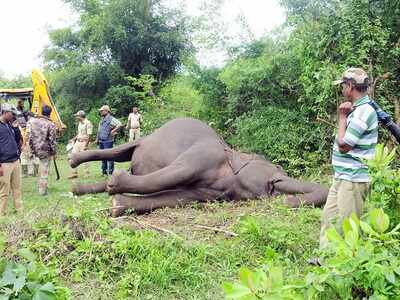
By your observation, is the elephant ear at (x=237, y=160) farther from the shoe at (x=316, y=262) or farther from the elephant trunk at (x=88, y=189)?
the shoe at (x=316, y=262)

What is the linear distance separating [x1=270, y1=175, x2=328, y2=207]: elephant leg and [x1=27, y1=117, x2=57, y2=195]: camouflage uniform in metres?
4.20

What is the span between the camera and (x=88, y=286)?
12.1 ft

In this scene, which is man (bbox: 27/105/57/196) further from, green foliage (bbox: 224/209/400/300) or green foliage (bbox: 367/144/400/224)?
green foliage (bbox: 224/209/400/300)

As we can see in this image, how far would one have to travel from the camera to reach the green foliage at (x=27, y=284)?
2.62 metres

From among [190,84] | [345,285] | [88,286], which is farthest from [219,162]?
[190,84]

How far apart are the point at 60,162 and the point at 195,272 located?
11775mm

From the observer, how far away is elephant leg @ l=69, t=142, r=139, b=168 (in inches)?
259

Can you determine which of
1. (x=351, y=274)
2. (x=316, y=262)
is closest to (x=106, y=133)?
(x=316, y=262)

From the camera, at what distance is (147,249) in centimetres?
404

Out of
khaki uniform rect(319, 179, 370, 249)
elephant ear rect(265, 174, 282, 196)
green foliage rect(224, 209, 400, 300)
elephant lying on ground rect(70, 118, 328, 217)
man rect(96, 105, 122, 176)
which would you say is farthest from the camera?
man rect(96, 105, 122, 176)

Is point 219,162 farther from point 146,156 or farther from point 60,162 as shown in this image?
point 60,162

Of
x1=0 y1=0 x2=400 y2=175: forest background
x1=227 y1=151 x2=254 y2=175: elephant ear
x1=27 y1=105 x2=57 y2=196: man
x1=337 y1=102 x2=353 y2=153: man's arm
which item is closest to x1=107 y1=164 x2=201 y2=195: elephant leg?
x1=227 y1=151 x2=254 y2=175: elephant ear

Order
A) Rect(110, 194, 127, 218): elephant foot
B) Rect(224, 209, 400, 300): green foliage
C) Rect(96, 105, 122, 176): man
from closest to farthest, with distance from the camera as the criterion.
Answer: Rect(224, 209, 400, 300): green foliage, Rect(110, 194, 127, 218): elephant foot, Rect(96, 105, 122, 176): man

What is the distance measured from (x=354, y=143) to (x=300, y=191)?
2343 millimetres
